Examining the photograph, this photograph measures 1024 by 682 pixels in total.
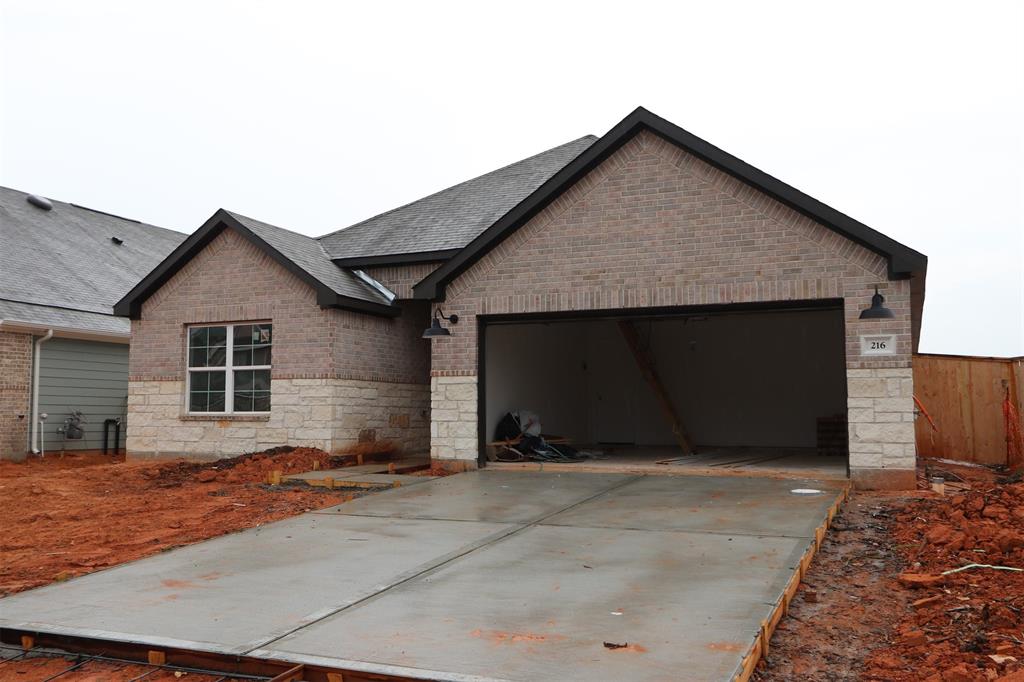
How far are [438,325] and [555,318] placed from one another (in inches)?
77.9

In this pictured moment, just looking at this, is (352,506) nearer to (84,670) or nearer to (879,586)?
(84,670)

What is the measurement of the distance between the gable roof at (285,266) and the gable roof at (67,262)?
370 centimetres

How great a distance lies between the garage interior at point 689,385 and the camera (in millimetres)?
17812

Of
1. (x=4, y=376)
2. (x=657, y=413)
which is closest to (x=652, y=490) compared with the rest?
(x=657, y=413)

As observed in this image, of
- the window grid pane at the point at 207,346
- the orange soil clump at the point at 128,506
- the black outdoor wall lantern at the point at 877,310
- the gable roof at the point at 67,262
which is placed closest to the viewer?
the orange soil clump at the point at 128,506

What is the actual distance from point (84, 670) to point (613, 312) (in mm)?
9728

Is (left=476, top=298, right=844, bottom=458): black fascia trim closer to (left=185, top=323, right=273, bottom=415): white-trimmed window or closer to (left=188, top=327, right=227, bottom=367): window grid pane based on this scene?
(left=185, top=323, right=273, bottom=415): white-trimmed window

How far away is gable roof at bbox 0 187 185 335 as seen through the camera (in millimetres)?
19500

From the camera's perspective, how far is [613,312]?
1371 cm

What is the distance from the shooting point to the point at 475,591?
6461mm

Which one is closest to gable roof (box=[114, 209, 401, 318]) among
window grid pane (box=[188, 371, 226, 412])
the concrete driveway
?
window grid pane (box=[188, 371, 226, 412])

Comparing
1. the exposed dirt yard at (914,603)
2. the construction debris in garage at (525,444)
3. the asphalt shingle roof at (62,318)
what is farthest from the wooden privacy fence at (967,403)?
the asphalt shingle roof at (62,318)

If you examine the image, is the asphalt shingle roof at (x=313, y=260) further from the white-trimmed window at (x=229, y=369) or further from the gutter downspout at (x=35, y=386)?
the gutter downspout at (x=35, y=386)

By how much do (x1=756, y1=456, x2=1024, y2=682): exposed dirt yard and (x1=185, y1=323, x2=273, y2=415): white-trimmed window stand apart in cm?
1083
